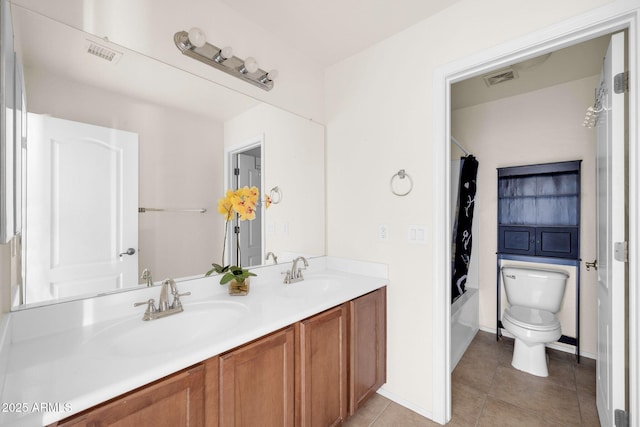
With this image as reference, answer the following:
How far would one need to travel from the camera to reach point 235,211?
162 centimetres

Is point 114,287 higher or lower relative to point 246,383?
higher

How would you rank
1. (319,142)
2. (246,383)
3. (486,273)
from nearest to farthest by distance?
(246,383) < (319,142) < (486,273)

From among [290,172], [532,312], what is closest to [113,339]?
[290,172]

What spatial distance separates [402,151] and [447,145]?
0.91 ft

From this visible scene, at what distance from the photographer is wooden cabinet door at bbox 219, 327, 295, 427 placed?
0.99 metres

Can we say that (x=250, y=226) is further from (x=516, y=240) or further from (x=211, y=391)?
(x=516, y=240)

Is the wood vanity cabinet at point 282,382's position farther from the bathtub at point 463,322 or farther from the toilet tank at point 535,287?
the toilet tank at point 535,287

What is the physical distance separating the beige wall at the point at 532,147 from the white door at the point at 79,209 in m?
3.09

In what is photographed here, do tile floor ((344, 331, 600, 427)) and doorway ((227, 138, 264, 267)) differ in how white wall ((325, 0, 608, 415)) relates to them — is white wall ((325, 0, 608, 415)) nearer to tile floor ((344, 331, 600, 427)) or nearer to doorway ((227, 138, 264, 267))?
tile floor ((344, 331, 600, 427))

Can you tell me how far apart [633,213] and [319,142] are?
5.90 ft

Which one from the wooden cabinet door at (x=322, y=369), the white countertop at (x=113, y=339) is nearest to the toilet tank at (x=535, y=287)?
the white countertop at (x=113, y=339)

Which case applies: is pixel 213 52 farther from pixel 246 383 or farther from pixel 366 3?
pixel 246 383

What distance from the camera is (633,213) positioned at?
1.15m

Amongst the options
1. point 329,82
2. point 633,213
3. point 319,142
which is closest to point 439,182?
point 633,213
